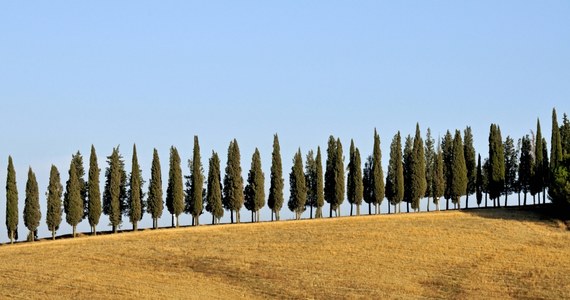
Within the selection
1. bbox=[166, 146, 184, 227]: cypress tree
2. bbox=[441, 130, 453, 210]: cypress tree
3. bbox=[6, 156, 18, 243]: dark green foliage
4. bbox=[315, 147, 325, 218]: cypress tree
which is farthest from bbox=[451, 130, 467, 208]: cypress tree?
bbox=[6, 156, 18, 243]: dark green foliage

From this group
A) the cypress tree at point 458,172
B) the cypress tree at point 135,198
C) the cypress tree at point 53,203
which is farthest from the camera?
the cypress tree at point 458,172

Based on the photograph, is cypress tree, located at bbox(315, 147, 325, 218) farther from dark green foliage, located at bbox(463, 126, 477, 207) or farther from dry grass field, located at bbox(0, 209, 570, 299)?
dark green foliage, located at bbox(463, 126, 477, 207)

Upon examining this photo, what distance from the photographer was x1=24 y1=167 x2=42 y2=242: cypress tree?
3371 inches

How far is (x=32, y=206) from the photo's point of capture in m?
85.9

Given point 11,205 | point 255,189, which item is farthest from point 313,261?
point 11,205

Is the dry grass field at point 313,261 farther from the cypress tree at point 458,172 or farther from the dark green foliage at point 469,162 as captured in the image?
the dark green foliage at point 469,162

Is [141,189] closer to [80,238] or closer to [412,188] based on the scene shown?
[80,238]

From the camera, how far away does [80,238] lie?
3292 inches

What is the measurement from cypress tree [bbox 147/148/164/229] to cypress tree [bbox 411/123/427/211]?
2788 cm

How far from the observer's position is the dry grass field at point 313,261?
64250mm

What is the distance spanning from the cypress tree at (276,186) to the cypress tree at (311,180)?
4.42 metres

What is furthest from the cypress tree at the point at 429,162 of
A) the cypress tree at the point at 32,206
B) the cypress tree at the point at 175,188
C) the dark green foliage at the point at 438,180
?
the cypress tree at the point at 32,206

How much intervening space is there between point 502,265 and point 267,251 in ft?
64.5

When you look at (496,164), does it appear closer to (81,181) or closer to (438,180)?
(438,180)
